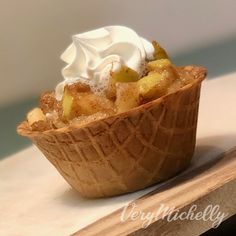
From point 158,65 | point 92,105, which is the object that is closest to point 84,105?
point 92,105

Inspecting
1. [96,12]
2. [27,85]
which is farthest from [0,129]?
[96,12]

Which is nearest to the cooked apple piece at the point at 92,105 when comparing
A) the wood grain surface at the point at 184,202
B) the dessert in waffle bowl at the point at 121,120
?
the dessert in waffle bowl at the point at 121,120

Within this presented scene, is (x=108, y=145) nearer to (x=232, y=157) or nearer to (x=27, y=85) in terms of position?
(x=232, y=157)

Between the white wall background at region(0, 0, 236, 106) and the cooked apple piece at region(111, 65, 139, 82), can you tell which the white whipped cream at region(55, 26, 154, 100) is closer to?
the cooked apple piece at region(111, 65, 139, 82)

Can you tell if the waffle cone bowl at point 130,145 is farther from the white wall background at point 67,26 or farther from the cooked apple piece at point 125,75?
the white wall background at point 67,26

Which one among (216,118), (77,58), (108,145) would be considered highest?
(77,58)

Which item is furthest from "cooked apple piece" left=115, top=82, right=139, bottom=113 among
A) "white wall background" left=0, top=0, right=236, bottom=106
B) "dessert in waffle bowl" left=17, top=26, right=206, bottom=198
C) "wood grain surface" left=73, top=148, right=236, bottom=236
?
"white wall background" left=0, top=0, right=236, bottom=106

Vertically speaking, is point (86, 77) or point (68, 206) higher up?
point (86, 77)
